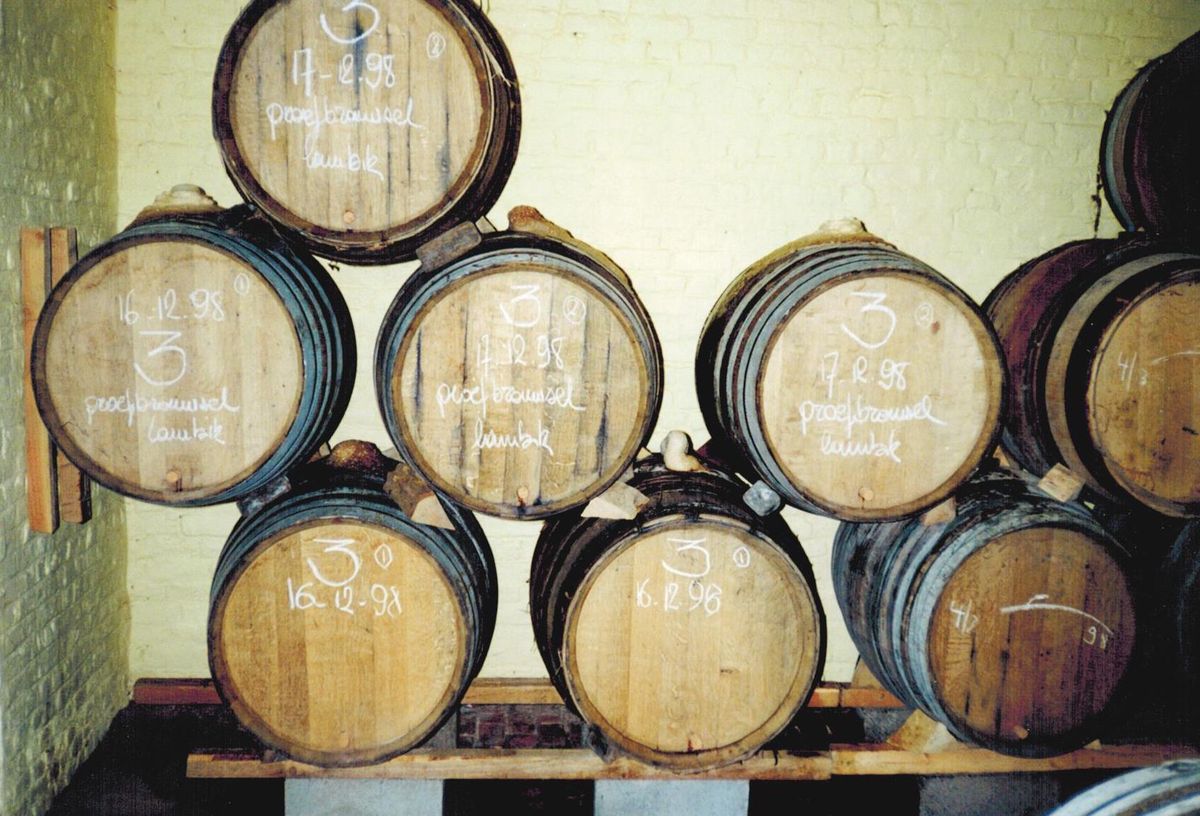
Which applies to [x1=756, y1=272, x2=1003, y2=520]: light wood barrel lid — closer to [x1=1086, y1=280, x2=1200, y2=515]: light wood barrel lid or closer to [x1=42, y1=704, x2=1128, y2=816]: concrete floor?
[x1=1086, y1=280, x2=1200, y2=515]: light wood barrel lid

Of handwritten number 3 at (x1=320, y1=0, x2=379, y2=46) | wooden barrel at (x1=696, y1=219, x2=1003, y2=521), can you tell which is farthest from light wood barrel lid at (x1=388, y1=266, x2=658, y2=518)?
handwritten number 3 at (x1=320, y1=0, x2=379, y2=46)

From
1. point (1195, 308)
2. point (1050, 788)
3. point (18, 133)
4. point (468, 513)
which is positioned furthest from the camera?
point (1050, 788)

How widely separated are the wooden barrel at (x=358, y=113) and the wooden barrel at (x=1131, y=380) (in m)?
1.92

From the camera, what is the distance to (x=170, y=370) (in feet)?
5.97

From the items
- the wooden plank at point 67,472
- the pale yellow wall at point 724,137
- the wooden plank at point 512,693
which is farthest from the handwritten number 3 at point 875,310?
the wooden plank at point 67,472

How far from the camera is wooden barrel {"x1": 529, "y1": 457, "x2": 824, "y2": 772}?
1927 millimetres

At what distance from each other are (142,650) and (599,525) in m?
2.29

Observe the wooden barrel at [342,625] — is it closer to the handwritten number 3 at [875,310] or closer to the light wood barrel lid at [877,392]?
the light wood barrel lid at [877,392]

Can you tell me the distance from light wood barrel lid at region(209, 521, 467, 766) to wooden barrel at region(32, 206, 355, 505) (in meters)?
0.29

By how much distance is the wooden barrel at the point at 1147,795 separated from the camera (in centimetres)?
120

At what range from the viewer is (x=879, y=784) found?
2.92m

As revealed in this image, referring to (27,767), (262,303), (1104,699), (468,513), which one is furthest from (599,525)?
(27,767)

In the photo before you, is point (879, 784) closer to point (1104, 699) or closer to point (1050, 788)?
point (1050, 788)

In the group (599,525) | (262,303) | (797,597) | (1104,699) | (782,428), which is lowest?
(1104,699)
